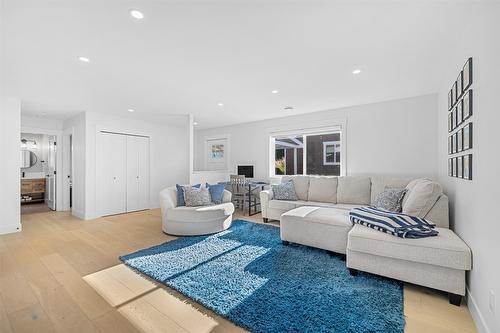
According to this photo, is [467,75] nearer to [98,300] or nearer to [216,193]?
[216,193]

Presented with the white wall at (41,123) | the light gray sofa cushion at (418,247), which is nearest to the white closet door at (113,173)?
the white wall at (41,123)

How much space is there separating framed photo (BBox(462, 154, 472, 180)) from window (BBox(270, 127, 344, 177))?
2.73 meters

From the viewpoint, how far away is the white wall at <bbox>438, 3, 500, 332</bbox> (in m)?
1.37

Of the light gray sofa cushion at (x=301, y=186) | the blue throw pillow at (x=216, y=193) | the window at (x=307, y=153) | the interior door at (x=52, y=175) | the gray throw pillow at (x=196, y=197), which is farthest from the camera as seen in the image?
the interior door at (x=52, y=175)

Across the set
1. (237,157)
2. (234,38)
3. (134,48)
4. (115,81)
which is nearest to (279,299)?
(234,38)

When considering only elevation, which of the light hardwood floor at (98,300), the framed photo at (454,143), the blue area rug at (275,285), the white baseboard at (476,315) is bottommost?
the light hardwood floor at (98,300)

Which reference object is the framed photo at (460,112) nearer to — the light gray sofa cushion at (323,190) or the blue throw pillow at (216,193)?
the light gray sofa cushion at (323,190)

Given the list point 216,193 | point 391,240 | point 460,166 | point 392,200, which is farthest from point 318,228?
point 216,193

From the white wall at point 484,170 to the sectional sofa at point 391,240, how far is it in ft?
0.49

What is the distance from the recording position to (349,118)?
15.0ft

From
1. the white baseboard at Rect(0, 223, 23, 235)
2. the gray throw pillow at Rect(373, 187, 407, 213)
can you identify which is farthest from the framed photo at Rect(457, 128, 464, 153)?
the white baseboard at Rect(0, 223, 23, 235)

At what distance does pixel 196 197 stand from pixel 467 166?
3.58m

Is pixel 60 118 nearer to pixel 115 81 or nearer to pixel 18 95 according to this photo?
pixel 18 95

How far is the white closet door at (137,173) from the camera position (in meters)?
5.61
